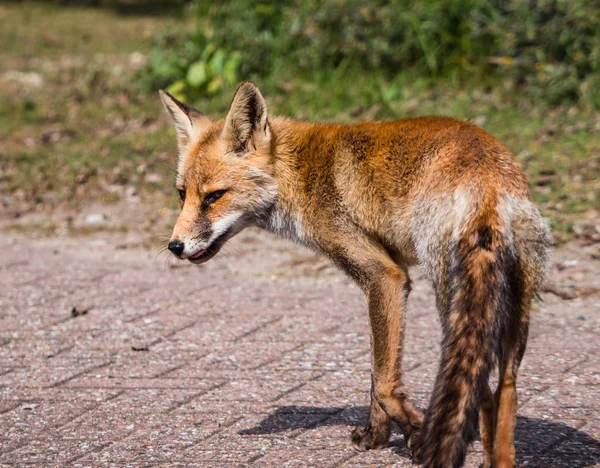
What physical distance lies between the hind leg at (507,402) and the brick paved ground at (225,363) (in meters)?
0.31

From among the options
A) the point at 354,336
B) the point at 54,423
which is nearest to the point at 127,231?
the point at 354,336

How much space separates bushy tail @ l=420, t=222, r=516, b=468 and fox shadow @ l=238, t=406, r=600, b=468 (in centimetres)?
71

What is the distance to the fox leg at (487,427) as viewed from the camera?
379 centimetres

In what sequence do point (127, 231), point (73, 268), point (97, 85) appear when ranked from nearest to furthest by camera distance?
point (73, 268), point (127, 231), point (97, 85)

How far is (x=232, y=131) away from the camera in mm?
4809

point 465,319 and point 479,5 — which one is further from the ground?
point 479,5

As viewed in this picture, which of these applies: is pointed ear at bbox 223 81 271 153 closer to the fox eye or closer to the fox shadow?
the fox eye

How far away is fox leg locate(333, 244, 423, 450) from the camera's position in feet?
13.5

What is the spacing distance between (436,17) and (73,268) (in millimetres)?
5092

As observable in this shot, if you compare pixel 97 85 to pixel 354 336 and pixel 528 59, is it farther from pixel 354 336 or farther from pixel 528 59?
pixel 354 336

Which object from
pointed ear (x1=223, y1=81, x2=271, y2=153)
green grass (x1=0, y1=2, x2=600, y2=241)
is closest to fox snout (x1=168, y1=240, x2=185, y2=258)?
pointed ear (x1=223, y1=81, x2=271, y2=153)

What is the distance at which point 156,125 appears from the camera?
10.7 metres

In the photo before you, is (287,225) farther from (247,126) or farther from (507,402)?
(507,402)

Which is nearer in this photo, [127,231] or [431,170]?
[431,170]
